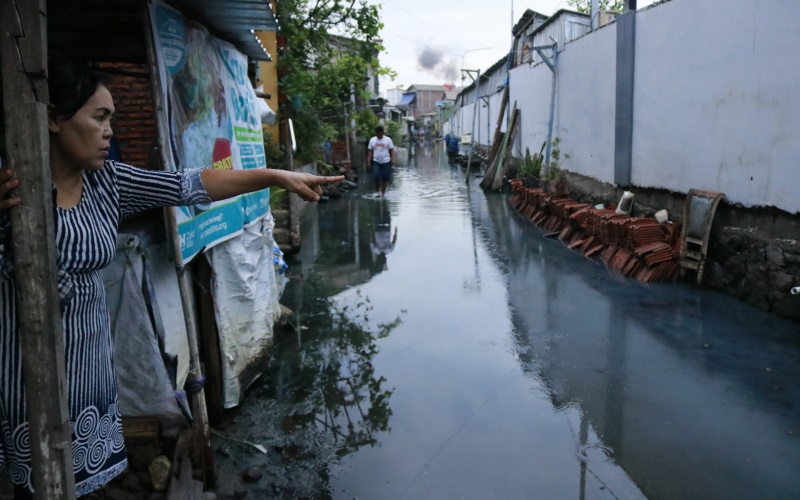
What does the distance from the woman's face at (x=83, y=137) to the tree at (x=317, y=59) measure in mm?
8947

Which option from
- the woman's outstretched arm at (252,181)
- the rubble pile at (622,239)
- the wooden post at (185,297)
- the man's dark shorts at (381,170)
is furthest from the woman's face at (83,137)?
the man's dark shorts at (381,170)

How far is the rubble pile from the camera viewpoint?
7277 millimetres

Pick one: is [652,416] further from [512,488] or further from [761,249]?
[761,249]

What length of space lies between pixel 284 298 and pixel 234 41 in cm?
305

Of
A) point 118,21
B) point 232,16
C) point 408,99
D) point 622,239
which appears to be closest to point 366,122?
point 622,239

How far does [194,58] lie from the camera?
374 cm

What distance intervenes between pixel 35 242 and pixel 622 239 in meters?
A: 7.40

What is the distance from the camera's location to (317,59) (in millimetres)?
13320

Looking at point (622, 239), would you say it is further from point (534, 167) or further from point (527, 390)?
point (534, 167)

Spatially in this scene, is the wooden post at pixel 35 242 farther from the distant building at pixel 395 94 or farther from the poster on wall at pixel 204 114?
the distant building at pixel 395 94

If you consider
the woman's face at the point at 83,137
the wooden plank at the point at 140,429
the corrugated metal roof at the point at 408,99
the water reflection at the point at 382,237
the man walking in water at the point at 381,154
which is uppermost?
the corrugated metal roof at the point at 408,99

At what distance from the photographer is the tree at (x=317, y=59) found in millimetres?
10898

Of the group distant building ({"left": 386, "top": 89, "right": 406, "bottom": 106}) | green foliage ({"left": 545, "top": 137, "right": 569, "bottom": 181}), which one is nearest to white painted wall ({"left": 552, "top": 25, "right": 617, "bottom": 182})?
green foliage ({"left": 545, "top": 137, "right": 569, "bottom": 181})

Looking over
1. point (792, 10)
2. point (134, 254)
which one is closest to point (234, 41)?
point (134, 254)
